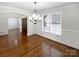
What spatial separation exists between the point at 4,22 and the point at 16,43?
3.36 ft

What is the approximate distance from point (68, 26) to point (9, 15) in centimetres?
247

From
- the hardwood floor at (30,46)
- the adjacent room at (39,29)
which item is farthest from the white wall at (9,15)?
the hardwood floor at (30,46)

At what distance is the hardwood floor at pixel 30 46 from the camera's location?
10.7ft

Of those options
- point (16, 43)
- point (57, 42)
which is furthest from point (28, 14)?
point (57, 42)

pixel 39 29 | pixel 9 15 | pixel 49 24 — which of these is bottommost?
pixel 39 29

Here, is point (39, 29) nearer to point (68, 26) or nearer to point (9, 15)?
point (9, 15)

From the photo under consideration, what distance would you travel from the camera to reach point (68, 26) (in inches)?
151

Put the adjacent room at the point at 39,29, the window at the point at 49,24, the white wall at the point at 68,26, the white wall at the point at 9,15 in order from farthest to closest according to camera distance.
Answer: the white wall at the point at 68,26, the window at the point at 49,24, the adjacent room at the point at 39,29, the white wall at the point at 9,15

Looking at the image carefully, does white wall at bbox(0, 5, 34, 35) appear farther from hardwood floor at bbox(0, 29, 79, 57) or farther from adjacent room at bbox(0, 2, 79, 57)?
hardwood floor at bbox(0, 29, 79, 57)

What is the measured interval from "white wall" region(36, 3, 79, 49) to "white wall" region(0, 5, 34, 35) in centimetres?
30

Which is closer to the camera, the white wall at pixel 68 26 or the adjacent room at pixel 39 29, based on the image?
the adjacent room at pixel 39 29

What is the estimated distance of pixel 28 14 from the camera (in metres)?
3.07

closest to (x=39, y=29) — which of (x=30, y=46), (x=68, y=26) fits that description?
(x=30, y=46)

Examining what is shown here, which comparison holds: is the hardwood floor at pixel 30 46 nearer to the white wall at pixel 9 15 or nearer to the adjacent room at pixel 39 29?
the adjacent room at pixel 39 29
